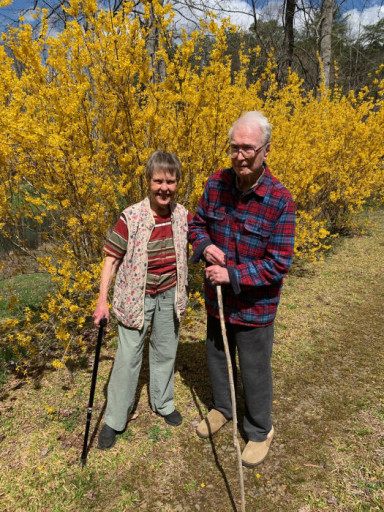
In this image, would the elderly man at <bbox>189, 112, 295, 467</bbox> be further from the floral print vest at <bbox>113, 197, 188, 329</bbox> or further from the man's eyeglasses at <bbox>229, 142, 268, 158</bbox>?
the floral print vest at <bbox>113, 197, 188, 329</bbox>

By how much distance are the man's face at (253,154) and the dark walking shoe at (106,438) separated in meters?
1.92

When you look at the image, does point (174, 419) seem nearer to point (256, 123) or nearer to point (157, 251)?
point (157, 251)

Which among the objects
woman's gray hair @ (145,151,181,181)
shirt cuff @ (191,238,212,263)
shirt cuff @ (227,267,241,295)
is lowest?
shirt cuff @ (227,267,241,295)

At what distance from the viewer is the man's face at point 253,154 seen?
1.66 metres

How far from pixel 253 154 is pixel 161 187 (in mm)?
569

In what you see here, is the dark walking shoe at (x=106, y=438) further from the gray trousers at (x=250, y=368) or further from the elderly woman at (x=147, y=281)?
the gray trousers at (x=250, y=368)

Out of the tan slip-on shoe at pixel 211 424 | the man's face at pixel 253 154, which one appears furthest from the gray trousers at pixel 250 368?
the man's face at pixel 253 154

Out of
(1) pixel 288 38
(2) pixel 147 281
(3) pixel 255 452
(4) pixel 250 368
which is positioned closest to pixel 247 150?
(2) pixel 147 281

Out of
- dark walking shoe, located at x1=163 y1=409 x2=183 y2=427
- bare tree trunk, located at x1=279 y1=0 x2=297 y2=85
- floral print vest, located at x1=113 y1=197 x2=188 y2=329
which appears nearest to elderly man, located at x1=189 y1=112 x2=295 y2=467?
floral print vest, located at x1=113 y1=197 x2=188 y2=329

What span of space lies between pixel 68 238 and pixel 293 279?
3678 millimetres

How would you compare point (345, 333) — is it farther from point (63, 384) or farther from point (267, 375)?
point (63, 384)

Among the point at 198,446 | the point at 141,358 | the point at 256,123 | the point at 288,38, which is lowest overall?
the point at 198,446

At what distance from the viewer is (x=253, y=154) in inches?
66.2

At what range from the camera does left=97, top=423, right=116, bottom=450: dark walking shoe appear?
226cm
